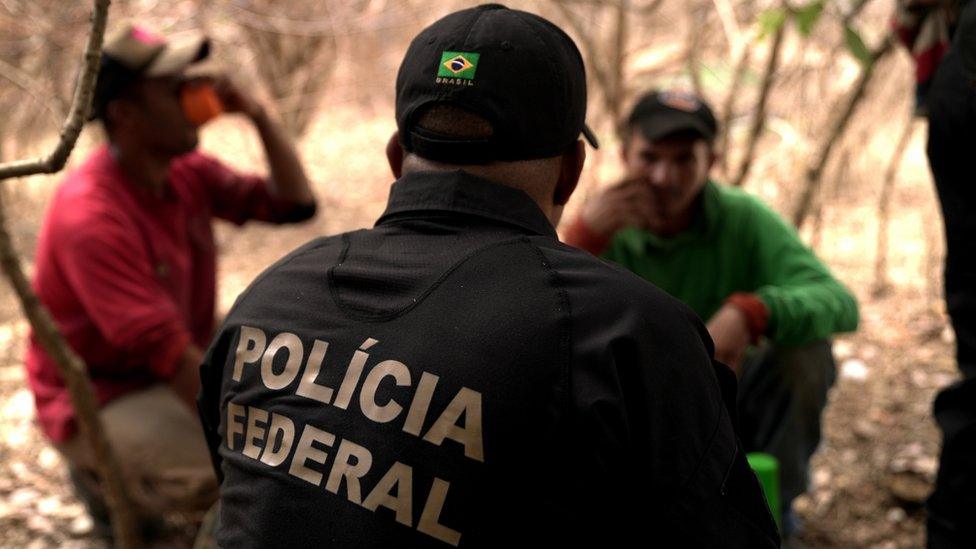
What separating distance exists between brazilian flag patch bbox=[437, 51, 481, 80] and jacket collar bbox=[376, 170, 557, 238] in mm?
141

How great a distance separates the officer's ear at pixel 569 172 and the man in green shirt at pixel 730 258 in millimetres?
1025

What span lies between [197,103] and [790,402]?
2014 millimetres

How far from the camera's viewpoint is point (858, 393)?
370cm

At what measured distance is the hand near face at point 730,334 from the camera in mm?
2324

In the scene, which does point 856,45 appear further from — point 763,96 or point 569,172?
point 569,172

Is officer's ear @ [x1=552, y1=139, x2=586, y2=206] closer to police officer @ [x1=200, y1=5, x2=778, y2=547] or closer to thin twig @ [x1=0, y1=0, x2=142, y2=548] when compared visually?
police officer @ [x1=200, y1=5, x2=778, y2=547]

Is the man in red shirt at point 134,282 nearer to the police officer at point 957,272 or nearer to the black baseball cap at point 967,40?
the police officer at point 957,272

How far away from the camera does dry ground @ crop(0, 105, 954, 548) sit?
2973 mm

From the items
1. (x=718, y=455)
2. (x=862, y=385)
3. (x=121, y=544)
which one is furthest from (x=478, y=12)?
(x=862, y=385)

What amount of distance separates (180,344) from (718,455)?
74.0 inches

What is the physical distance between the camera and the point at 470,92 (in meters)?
1.32

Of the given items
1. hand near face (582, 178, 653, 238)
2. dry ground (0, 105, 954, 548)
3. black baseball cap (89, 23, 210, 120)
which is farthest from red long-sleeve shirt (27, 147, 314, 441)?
hand near face (582, 178, 653, 238)

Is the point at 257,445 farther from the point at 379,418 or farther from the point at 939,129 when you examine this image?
the point at 939,129

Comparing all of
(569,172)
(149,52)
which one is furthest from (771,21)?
(149,52)
